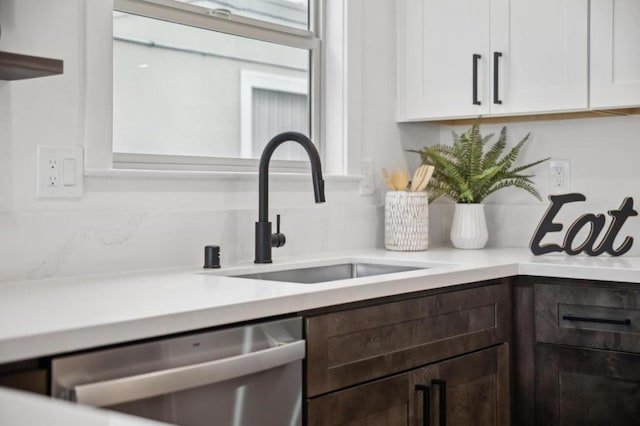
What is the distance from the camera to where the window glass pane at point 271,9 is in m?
2.66

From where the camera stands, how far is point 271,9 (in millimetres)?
2838

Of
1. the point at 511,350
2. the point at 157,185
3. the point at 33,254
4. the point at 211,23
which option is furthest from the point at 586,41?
the point at 33,254

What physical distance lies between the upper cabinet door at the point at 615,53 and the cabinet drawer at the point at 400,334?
0.74 meters

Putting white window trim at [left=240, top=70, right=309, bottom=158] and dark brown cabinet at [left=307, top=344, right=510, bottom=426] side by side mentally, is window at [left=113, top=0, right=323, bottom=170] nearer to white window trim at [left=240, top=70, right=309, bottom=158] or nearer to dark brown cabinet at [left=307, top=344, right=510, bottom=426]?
white window trim at [left=240, top=70, right=309, bottom=158]

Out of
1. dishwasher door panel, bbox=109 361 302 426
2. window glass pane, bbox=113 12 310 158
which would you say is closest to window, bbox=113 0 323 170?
window glass pane, bbox=113 12 310 158

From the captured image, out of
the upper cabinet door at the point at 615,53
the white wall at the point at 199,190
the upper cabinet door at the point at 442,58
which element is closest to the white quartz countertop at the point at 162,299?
the white wall at the point at 199,190

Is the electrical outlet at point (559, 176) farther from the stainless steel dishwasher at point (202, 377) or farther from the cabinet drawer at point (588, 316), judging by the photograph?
the stainless steel dishwasher at point (202, 377)

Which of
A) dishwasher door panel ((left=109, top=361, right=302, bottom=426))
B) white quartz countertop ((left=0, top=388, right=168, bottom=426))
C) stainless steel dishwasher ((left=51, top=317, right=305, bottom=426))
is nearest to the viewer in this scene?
white quartz countertop ((left=0, top=388, right=168, bottom=426))

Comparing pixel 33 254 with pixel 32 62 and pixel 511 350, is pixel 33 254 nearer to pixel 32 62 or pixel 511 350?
pixel 32 62

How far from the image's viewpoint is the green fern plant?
3.03m

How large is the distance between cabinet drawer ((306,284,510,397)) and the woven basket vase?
50 centimetres

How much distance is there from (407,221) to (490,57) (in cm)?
65

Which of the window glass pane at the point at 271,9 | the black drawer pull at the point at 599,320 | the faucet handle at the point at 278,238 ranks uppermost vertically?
the window glass pane at the point at 271,9

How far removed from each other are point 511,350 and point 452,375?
0.37 metres
